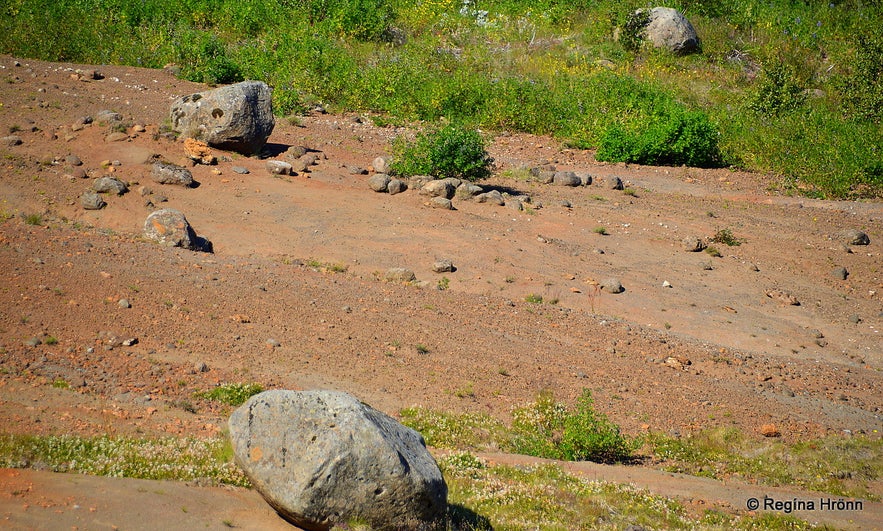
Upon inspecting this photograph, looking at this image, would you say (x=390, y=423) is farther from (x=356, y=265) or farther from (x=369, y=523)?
(x=356, y=265)

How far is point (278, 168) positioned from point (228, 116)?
1.18m

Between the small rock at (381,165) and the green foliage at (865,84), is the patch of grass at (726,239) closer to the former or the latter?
the small rock at (381,165)

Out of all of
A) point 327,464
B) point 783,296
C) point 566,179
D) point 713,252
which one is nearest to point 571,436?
point 327,464

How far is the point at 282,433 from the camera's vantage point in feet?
17.4

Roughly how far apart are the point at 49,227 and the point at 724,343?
8650mm

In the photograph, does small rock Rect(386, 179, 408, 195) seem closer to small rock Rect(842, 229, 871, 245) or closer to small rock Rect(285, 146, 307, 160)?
small rock Rect(285, 146, 307, 160)

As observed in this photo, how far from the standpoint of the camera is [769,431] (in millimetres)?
9000

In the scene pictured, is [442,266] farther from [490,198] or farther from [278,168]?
[278,168]

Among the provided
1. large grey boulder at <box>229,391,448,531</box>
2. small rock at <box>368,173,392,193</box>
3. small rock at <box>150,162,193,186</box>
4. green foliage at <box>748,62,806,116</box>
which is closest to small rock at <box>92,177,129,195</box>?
small rock at <box>150,162,193,186</box>

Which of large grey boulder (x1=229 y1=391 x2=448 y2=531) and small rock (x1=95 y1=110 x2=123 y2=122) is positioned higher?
large grey boulder (x1=229 y1=391 x2=448 y2=531)

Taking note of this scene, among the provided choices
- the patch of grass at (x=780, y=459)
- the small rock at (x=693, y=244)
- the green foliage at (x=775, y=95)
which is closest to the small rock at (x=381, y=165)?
the small rock at (x=693, y=244)

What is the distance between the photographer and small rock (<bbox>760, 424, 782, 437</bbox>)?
901 cm

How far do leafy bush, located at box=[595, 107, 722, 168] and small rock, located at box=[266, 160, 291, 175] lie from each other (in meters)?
6.96

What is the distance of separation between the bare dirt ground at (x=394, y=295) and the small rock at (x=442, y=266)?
0.60 ft
